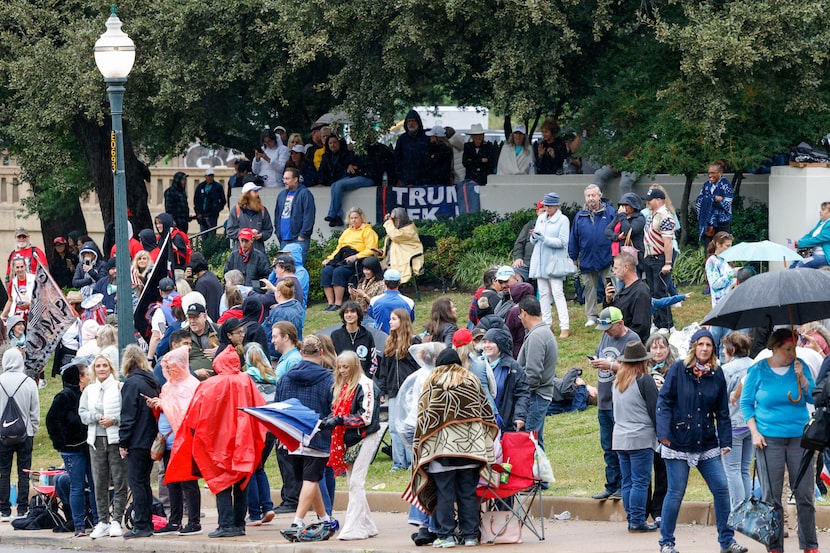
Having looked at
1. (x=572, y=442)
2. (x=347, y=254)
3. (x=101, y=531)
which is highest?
(x=347, y=254)

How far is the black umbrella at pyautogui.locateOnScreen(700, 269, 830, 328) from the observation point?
33.6ft

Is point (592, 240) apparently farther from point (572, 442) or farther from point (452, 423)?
point (452, 423)

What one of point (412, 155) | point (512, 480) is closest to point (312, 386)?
point (512, 480)

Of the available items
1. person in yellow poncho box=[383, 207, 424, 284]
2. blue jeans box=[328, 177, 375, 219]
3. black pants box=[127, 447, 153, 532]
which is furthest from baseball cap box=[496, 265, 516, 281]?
blue jeans box=[328, 177, 375, 219]

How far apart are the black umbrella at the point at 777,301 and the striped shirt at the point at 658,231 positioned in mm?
7171

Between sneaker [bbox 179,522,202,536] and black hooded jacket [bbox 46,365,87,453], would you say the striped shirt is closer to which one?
sneaker [bbox 179,522,202,536]

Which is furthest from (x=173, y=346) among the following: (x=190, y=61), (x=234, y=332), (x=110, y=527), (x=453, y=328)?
(x=190, y=61)

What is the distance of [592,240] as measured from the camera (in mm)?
18375

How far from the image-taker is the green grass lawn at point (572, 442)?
13.4 meters

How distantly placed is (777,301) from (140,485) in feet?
19.1

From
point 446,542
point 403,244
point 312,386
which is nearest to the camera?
point 446,542

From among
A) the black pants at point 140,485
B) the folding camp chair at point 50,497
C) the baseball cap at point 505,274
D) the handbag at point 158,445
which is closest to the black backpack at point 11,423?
the folding camp chair at point 50,497

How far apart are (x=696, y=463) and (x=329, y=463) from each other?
9.84 ft

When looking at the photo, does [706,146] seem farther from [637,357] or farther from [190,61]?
[637,357]
